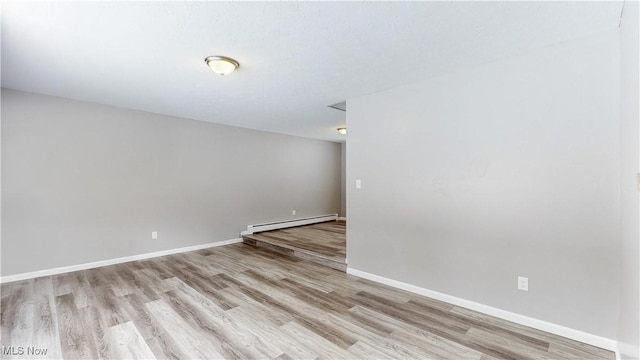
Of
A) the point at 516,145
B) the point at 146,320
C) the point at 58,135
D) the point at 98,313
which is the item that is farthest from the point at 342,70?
the point at 58,135

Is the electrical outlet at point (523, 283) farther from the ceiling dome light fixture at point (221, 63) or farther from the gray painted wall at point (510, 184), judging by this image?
the ceiling dome light fixture at point (221, 63)

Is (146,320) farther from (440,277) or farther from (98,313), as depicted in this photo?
(440,277)

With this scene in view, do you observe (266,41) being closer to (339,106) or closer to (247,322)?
(339,106)

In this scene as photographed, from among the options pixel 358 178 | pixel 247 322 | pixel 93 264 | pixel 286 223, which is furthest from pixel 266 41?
pixel 286 223

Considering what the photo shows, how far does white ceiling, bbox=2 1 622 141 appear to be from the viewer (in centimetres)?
186

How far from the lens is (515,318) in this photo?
8.00 feet

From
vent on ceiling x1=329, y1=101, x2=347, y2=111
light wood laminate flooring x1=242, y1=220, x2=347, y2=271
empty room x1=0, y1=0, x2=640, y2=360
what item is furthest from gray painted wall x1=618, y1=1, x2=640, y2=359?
vent on ceiling x1=329, y1=101, x2=347, y2=111

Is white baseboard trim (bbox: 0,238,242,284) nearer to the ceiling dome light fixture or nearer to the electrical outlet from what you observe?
the ceiling dome light fixture

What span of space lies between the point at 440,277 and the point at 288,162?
4.62m

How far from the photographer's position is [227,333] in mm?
2275

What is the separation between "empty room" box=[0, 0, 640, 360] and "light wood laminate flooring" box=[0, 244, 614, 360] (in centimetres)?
2

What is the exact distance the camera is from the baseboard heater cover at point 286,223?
5934 mm

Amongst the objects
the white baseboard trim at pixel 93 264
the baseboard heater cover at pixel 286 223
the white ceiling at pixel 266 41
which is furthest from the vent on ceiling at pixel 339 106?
the white baseboard trim at pixel 93 264

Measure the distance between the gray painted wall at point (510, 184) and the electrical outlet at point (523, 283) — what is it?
0.11 ft
